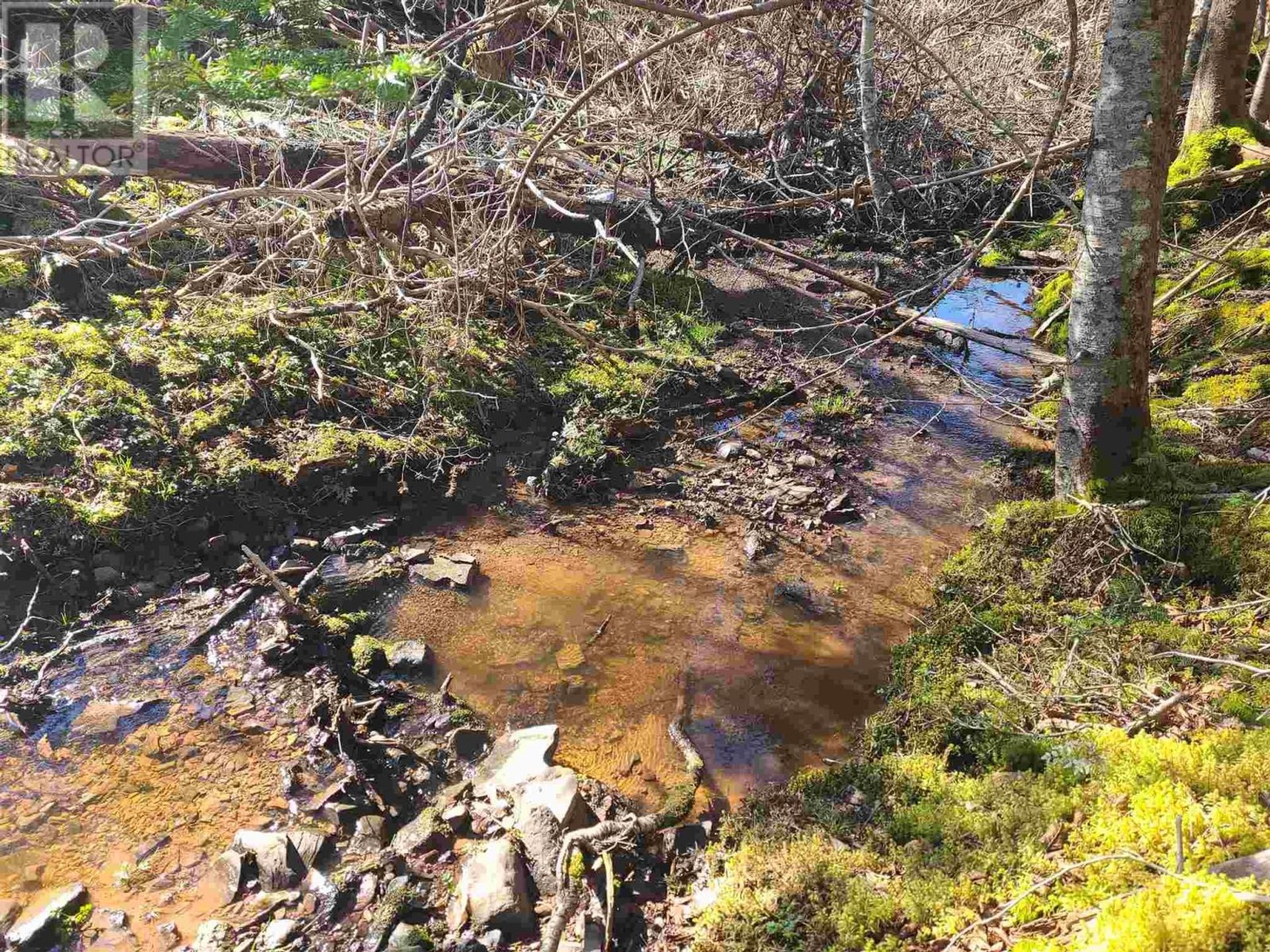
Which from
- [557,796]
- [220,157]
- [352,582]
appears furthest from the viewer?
[220,157]

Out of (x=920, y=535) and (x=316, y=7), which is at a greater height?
(x=316, y=7)

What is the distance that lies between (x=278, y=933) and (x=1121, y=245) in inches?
182

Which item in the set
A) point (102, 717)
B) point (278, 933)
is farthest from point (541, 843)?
point (102, 717)

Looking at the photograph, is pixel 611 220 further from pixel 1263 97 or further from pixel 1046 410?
pixel 1263 97

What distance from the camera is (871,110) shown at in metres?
7.80

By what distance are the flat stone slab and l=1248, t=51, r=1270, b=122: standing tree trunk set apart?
9.06m

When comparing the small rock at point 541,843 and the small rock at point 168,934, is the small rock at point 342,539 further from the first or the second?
the small rock at point 541,843

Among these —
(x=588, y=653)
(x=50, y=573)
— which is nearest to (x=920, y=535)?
(x=588, y=653)

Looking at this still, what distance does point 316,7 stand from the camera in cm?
378

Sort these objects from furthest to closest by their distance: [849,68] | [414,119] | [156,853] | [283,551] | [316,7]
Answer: [849,68]
[414,119]
[283,551]
[316,7]
[156,853]

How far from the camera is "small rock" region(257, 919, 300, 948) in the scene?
281 cm

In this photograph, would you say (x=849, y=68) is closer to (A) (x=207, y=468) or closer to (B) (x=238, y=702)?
(A) (x=207, y=468)

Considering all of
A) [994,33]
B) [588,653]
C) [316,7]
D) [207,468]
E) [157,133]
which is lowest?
[588,653]

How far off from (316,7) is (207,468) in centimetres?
279
